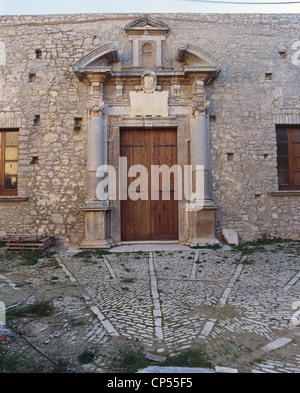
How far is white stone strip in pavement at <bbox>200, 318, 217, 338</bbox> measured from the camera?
7.68ft

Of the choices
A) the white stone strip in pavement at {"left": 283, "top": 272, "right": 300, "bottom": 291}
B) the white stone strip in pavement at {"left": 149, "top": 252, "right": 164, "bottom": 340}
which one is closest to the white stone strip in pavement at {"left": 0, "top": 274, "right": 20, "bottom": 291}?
the white stone strip in pavement at {"left": 149, "top": 252, "right": 164, "bottom": 340}

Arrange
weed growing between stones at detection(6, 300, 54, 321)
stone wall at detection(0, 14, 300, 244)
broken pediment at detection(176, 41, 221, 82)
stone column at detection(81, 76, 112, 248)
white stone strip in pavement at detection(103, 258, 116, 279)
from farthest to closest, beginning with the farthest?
stone wall at detection(0, 14, 300, 244)
broken pediment at detection(176, 41, 221, 82)
stone column at detection(81, 76, 112, 248)
white stone strip in pavement at detection(103, 258, 116, 279)
weed growing between stones at detection(6, 300, 54, 321)

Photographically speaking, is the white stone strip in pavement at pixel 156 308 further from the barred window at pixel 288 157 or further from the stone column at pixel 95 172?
the barred window at pixel 288 157

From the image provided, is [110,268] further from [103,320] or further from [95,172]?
[95,172]

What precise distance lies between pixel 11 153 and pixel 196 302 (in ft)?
20.3

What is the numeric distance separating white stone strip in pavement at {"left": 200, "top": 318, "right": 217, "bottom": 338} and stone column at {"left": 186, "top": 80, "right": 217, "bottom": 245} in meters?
3.75

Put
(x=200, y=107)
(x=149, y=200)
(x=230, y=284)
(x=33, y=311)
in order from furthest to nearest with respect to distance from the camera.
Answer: (x=149, y=200)
(x=200, y=107)
(x=230, y=284)
(x=33, y=311)

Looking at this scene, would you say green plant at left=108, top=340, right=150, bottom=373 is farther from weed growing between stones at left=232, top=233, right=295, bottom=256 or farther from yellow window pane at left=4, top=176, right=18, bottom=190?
yellow window pane at left=4, top=176, right=18, bottom=190

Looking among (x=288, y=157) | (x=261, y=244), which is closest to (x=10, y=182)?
(x=261, y=244)

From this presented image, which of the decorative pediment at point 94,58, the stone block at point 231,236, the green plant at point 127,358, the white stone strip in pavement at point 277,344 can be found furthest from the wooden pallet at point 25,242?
the white stone strip in pavement at point 277,344

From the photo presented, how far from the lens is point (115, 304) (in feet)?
9.94

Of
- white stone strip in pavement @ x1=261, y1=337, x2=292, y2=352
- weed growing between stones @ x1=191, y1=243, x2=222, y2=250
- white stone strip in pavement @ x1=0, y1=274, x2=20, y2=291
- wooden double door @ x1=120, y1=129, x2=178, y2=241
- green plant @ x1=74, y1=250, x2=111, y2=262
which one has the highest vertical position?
wooden double door @ x1=120, y1=129, x2=178, y2=241

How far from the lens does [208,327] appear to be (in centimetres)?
247

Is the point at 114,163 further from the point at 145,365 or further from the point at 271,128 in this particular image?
the point at 145,365
